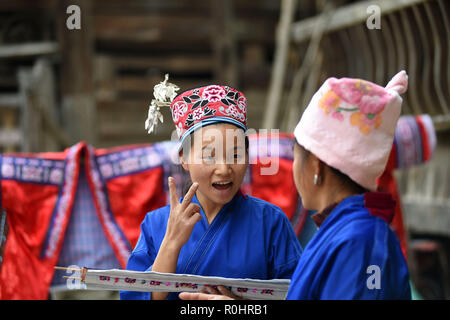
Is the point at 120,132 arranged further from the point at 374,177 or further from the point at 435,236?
the point at 374,177

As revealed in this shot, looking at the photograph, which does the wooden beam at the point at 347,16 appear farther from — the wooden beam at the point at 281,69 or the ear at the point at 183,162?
the ear at the point at 183,162

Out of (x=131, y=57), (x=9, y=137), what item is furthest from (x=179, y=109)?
(x=131, y=57)

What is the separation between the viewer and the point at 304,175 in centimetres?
133

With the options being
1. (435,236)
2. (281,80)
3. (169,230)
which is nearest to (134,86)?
(281,80)

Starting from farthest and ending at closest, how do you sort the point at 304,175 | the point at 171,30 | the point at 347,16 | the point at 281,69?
the point at 171,30 < the point at 281,69 < the point at 347,16 < the point at 304,175

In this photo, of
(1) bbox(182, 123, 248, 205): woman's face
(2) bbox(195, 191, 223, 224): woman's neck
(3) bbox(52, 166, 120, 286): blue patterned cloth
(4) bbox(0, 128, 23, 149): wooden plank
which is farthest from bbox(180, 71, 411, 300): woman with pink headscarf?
(4) bbox(0, 128, 23, 149): wooden plank

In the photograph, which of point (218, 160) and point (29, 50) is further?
point (29, 50)

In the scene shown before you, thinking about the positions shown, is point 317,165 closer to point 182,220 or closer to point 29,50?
point 182,220

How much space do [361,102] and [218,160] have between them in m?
0.36

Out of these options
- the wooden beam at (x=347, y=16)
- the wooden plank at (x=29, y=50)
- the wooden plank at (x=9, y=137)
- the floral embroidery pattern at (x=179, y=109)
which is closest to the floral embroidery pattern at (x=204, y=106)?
the floral embroidery pattern at (x=179, y=109)

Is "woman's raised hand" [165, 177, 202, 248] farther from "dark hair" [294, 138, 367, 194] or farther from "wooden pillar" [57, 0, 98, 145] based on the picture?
"wooden pillar" [57, 0, 98, 145]

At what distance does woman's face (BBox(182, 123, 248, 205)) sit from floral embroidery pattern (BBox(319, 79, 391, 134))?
274mm

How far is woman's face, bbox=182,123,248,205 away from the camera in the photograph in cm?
138

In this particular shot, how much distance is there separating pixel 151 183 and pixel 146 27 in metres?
3.53
